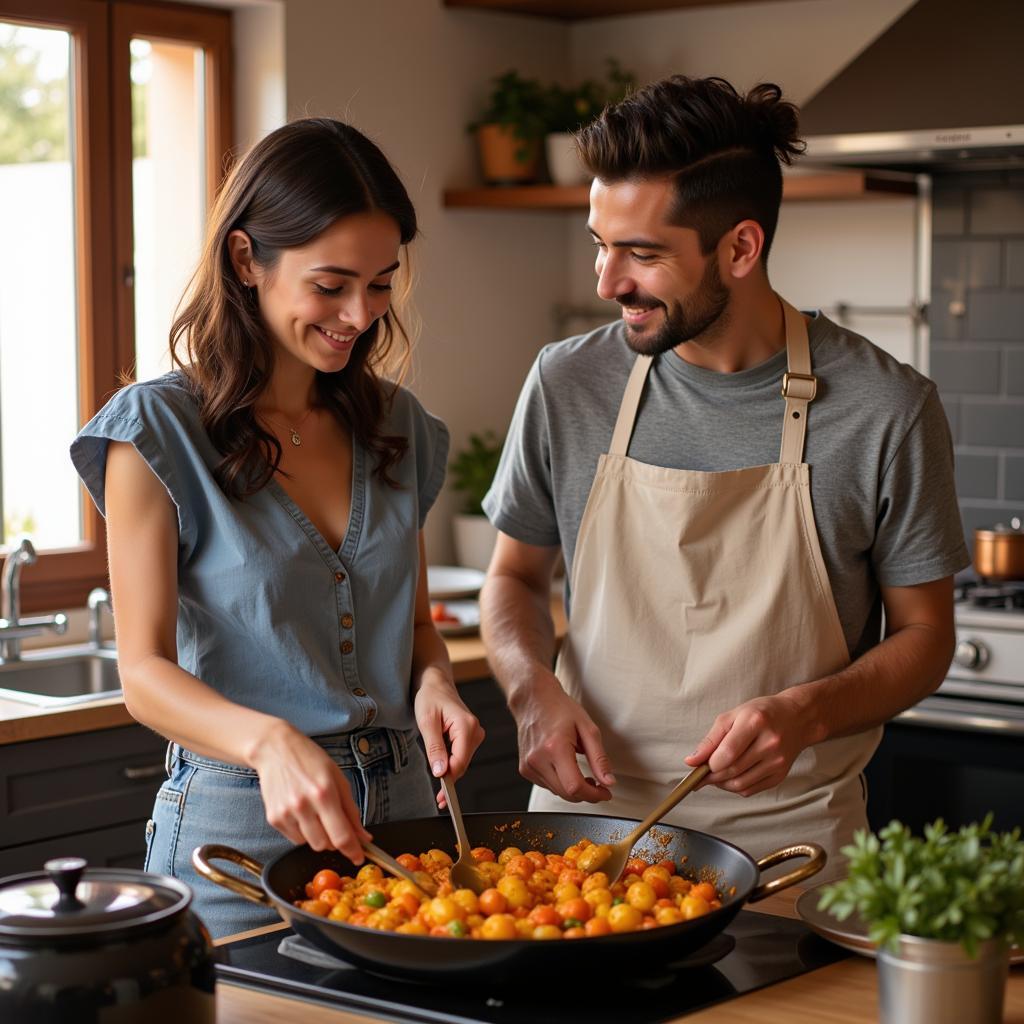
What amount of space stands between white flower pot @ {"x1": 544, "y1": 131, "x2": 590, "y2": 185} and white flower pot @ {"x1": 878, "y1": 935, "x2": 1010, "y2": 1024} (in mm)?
2938

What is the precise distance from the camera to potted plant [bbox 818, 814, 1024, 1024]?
1184mm

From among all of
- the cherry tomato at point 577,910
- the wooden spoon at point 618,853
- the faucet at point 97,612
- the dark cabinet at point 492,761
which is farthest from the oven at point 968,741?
the cherry tomato at point 577,910

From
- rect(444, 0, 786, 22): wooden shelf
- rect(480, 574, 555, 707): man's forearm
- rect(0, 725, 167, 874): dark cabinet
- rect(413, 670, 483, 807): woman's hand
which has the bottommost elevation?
rect(0, 725, 167, 874): dark cabinet

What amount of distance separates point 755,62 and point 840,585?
2.28 metres

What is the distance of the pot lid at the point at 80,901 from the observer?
3.77ft

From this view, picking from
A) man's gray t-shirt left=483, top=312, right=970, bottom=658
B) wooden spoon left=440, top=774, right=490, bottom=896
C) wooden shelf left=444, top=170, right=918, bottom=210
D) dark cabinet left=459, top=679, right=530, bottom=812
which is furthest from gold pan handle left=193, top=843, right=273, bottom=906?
wooden shelf left=444, top=170, right=918, bottom=210

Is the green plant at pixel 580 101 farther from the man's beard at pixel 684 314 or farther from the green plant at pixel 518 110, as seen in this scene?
the man's beard at pixel 684 314

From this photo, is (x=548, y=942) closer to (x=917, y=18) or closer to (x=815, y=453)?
(x=815, y=453)

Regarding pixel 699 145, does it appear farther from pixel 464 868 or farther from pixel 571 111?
pixel 571 111

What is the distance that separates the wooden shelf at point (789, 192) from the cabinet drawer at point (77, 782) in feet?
5.11

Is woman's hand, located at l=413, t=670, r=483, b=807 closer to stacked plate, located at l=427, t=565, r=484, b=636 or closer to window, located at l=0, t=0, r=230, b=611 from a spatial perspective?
stacked plate, located at l=427, t=565, r=484, b=636

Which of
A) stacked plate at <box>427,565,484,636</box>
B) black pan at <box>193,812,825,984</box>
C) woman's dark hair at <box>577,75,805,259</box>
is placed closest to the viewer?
black pan at <box>193,812,825,984</box>

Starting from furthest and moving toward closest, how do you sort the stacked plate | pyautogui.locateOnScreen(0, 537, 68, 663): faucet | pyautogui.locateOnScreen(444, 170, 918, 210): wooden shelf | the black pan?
pyautogui.locateOnScreen(444, 170, 918, 210): wooden shelf, the stacked plate, pyautogui.locateOnScreen(0, 537, 68, 663): faucet, the black pan

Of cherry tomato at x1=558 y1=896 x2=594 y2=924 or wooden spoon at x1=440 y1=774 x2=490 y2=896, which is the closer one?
cherry tomato at x1=558 y1=896 x2=594 y2=924
